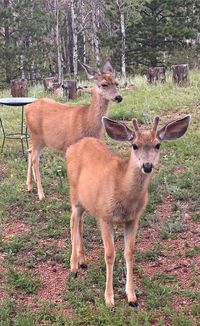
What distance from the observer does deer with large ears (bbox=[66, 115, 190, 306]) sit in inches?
166

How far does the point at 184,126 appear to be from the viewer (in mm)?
4391

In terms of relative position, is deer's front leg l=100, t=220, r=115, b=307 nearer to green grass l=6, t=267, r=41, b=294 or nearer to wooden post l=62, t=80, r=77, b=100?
green grass l=6, t=267, r=41, b=294

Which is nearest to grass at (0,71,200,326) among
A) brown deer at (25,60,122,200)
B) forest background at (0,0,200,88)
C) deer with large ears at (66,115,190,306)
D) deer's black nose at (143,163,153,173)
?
deer with large ears at (66,115,190,306)

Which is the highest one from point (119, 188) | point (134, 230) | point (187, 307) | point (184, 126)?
point (184, 126)

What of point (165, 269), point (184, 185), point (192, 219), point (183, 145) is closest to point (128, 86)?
point (183, 145)

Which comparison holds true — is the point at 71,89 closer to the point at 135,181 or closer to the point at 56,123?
the point at 56,123

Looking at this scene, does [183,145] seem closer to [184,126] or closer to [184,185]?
[184,185]

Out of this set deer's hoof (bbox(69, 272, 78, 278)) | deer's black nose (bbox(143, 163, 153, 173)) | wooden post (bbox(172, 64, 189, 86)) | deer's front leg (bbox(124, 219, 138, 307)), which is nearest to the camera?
deer's black nose (bbox(143, 163, 153, 173))

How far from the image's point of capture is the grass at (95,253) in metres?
4.32

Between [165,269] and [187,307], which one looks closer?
[187,307]

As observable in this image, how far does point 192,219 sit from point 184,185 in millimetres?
917

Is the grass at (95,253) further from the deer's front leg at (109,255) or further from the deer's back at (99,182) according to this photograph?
the deer's back at (99,182)

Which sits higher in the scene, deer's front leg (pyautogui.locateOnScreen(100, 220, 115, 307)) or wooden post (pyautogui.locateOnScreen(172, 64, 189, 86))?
wooden post (pyautogui.locateOnScreen(172, 64, 189, 86))

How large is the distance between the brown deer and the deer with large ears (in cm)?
200
